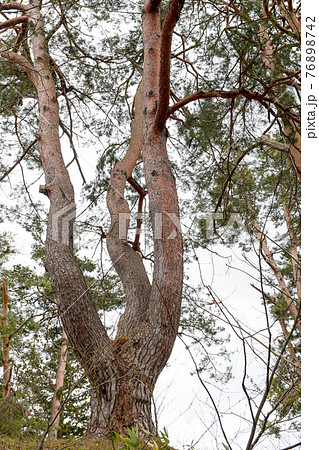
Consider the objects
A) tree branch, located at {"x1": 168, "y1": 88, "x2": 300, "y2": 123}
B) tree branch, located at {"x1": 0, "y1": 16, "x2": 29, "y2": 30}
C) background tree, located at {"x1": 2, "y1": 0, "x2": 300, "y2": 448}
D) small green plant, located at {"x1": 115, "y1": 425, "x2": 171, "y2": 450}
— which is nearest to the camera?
small green plant, located at {"x1": 115, "y1": 425, "x2": 171, "y2": 450}

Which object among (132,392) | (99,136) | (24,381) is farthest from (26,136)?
(132,392)

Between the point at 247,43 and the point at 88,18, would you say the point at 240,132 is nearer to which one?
the point at 247,43

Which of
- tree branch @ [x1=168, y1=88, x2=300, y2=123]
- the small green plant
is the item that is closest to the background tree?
tree branch @ [x1=168, y1=88, x2=300, y2=123]

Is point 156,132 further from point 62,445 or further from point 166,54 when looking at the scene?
point 62,445

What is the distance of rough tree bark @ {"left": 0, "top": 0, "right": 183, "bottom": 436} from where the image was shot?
2695mm

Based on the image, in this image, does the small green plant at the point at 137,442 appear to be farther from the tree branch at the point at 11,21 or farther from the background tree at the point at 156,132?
the tree branch at the point at 11,21

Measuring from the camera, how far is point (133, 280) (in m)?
3.39

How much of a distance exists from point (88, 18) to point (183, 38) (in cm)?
108

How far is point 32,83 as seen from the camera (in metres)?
4.57

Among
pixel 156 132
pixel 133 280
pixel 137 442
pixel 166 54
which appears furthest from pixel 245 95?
pixel 137 442

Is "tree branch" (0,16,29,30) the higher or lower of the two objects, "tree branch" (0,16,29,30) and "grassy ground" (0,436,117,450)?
the higher

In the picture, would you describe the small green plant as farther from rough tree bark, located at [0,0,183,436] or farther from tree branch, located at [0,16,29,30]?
tree branch, located at [0,16,29,30]

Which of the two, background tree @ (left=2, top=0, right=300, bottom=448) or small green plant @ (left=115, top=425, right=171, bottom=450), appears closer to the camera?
small green plant @ (left=115, top=425, right=171, bottom=450)

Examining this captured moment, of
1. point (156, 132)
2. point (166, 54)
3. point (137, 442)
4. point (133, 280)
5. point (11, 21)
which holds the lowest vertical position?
point (137, 442)
